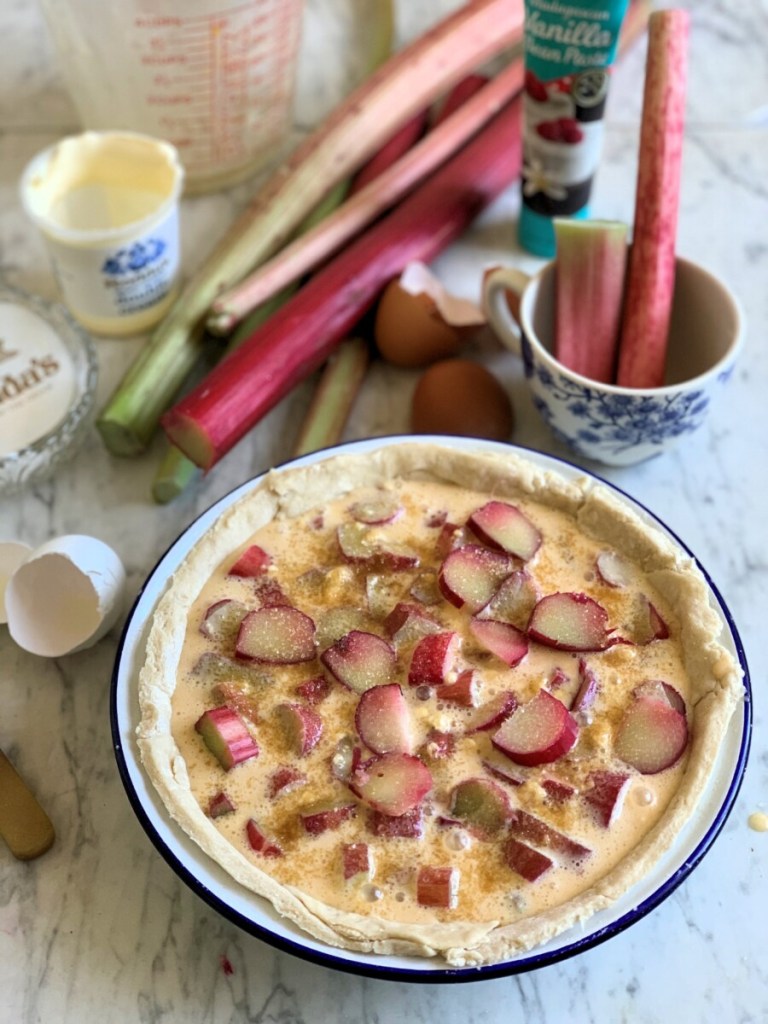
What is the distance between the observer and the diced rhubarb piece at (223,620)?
1345 millimetres

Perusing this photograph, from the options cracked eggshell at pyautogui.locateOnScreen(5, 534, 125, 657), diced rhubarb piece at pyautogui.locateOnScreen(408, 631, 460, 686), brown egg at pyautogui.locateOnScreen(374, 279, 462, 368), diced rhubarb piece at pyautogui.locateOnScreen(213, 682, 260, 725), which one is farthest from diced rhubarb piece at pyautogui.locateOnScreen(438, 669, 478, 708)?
brown egg at pyautogui.locateOnScreen(374, 279, 462, 368)

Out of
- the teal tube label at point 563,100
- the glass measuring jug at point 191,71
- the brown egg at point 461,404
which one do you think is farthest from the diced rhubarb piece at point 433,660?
the glass measuring jug at point 191,71

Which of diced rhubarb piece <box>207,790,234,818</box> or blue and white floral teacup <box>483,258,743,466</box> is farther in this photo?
blue and white floral teacup <box>483,258,743,466</box>

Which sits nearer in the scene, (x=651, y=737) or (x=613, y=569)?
(x=651, y=737)

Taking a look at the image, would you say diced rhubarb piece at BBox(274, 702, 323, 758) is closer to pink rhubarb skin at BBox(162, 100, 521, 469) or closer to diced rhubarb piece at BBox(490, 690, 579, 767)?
diced rhubarb piece at BBox(490, 690, 579, 767)

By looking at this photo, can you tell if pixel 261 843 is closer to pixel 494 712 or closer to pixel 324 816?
pixel 324 816

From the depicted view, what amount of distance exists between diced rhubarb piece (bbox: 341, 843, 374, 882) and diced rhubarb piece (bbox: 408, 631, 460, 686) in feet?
0.70

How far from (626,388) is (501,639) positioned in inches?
18.2

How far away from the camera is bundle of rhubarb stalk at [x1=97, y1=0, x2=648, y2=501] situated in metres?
1.70

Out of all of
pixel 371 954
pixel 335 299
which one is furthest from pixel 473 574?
pixel 335 299

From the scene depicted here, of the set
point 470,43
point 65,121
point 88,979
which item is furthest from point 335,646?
point 65,121

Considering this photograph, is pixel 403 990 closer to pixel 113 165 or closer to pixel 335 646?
pixel 335 646

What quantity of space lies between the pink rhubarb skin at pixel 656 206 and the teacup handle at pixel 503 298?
0.56ft

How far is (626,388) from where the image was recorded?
1.57m
